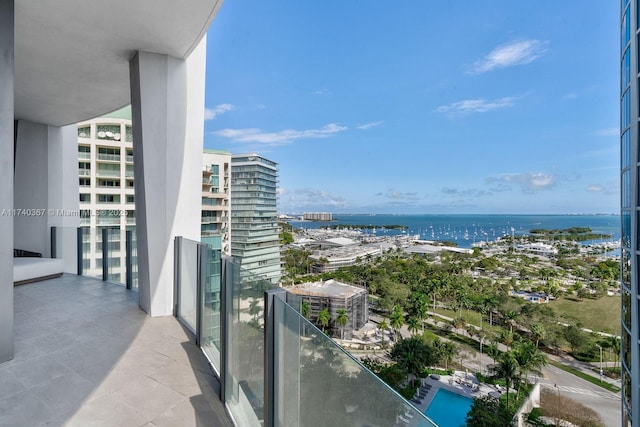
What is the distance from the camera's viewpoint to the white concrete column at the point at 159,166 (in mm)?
4543

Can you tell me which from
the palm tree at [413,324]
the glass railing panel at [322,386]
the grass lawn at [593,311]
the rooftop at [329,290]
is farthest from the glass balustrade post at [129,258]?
the grass lawn at [593,311]

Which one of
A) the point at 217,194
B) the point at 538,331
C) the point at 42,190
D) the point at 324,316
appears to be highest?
the point at 217,194

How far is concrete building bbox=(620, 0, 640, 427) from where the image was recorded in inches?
360

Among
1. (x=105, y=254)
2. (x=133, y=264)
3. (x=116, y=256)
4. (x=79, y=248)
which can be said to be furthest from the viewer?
(x=79, y=248)

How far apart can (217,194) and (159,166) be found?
130 ft

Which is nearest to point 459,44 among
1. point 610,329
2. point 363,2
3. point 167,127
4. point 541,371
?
point 363,2

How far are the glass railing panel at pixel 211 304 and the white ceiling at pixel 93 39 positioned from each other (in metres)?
2.79

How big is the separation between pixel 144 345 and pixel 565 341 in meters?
44.7

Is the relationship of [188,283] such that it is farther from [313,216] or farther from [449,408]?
[313,216]

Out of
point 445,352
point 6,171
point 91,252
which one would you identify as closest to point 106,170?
point 91,252

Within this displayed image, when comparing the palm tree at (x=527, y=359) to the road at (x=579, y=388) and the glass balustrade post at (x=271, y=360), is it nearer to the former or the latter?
the road at (x=579, y=388)

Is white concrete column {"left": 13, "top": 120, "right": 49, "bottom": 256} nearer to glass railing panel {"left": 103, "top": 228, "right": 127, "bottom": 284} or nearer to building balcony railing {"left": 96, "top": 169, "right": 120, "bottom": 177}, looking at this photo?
glass railing panel {"left": 103, "top": 228, "right": 127, "bottom": 284}

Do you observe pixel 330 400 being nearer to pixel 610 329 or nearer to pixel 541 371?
pixel 541 371

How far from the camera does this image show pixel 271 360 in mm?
1796
